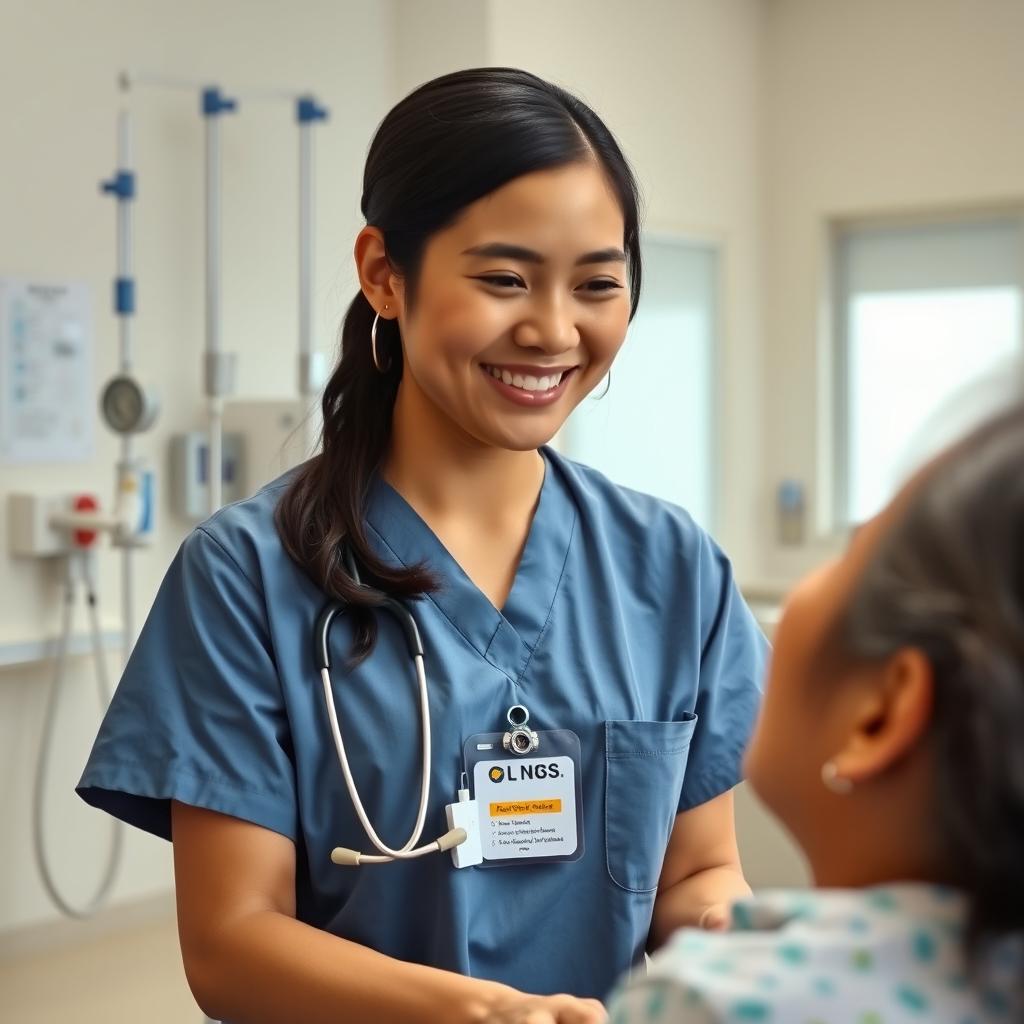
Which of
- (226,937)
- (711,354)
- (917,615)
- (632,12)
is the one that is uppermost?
(632,12)

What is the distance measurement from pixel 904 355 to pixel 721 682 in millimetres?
3086

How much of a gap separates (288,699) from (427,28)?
263 cm

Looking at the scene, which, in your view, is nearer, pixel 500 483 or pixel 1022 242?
pixel 500 483

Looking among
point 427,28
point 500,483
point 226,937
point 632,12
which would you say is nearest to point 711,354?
point 632,12

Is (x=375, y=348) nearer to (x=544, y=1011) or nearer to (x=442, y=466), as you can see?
(x=442, y=466)

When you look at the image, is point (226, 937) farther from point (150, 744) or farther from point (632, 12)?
point (632, 12)

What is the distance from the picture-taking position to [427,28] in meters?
3.52

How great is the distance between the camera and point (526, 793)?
1255mm

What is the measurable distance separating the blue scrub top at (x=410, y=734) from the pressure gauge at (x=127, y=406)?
1.62 m

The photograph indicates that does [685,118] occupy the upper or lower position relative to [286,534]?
upper

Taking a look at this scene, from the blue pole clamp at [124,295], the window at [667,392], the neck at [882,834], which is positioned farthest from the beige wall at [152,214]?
the neck at [882,834]

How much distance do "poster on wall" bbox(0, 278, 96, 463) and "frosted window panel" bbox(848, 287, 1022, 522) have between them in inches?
84.2

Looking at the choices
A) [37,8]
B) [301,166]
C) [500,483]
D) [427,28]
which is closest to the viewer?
[500,483]

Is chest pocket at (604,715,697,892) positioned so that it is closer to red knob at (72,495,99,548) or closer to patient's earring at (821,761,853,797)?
patient's earring at (821,761,853,797)
